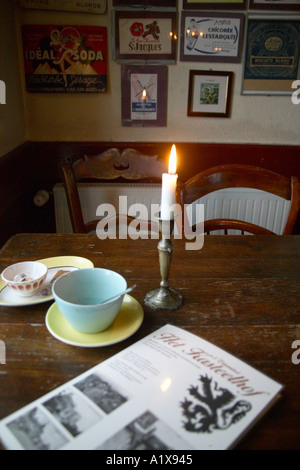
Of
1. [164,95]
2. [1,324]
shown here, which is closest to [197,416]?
[1,324]

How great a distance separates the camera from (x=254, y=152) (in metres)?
2.18

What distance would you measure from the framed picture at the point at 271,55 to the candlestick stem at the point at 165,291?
5.03 feet

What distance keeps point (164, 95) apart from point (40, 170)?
782mm

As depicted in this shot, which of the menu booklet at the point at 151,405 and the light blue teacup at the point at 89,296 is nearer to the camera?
the menu booklet at the point at 151,405

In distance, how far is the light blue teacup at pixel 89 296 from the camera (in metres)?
0.70

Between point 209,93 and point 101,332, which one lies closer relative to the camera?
point 101,332

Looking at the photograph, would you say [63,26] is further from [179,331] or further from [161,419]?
[161,419]

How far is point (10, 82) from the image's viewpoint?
6.21 ft

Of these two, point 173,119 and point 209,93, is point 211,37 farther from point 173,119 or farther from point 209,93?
point 173,119

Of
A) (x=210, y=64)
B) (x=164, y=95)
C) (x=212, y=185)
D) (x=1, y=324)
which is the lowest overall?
(x=1, y=324)

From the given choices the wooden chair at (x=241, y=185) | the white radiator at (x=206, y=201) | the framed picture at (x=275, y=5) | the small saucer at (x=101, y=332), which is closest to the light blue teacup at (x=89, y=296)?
the small saucer at (x=101, y=332)

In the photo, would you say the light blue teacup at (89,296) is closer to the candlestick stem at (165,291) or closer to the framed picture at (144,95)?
the candlestick stem at (165,291)

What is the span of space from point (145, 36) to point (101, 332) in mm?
1694

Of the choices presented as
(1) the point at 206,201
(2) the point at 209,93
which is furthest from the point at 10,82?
(1) the point at 206,201
